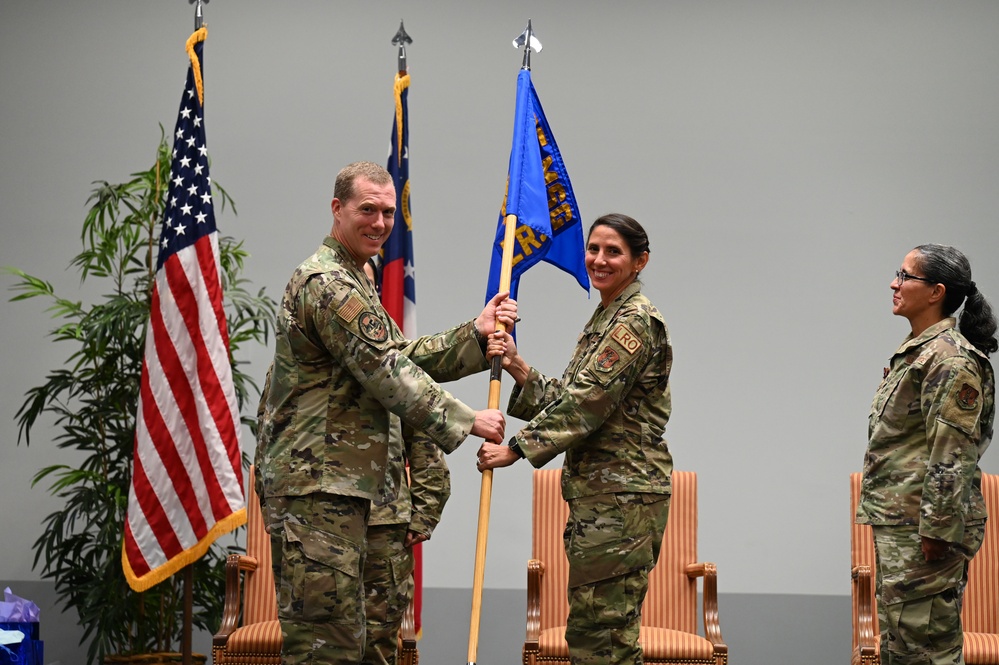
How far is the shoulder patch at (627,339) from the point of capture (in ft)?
9.36

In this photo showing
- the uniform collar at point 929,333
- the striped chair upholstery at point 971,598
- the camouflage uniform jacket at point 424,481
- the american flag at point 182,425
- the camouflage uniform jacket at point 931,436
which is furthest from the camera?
the american flag at point 182,425

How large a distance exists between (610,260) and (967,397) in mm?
1027

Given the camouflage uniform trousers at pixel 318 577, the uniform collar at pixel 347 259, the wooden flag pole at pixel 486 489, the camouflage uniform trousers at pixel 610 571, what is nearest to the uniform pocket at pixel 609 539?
the camouflage uniform trousers at pixel 610 571

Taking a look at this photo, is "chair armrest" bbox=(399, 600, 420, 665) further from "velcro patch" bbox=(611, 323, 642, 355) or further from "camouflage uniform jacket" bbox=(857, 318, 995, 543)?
"camouflage uniform jacket" bbox=(857, 318, 995, 543)

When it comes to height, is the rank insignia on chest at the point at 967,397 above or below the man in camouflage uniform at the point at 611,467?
above

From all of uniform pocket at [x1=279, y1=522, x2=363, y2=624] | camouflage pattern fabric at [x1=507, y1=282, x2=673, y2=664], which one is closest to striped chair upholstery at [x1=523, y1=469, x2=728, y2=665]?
camouflage pattern fabric at [x1=507, y1=282, x2=673, y2=664]

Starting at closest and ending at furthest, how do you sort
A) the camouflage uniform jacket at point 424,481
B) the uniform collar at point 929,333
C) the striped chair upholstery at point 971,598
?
the uniform collar at point 929,333, the camouflage uniform jacket at point 424,481, the striped chair upholstery at point 971,598

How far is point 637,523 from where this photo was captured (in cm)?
283

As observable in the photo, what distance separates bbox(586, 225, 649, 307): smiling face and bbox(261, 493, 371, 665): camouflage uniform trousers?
3.18 feet

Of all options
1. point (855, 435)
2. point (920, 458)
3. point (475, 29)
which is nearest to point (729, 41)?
point (475, 29)

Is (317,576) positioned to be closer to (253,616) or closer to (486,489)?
(486,489)

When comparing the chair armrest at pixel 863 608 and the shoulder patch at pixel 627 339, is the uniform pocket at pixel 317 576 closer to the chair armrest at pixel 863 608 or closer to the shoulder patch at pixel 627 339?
the shoulder patch at pixel 627 339

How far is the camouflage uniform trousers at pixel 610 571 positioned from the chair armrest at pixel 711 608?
2.87ft

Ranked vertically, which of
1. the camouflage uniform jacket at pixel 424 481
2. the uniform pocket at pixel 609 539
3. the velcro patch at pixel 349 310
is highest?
the velcro patch at pixel 349 310
